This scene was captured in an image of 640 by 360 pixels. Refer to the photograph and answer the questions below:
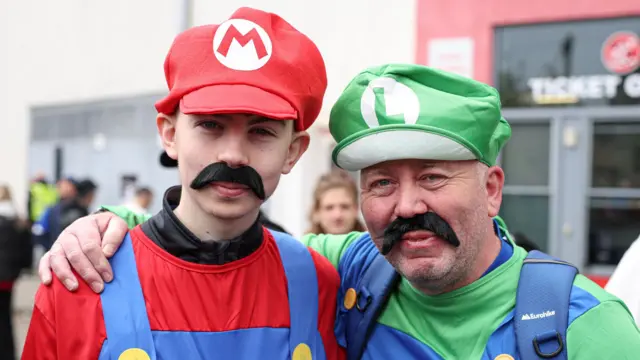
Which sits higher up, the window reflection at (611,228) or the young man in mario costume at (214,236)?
the young man in mario costume at (214,236)

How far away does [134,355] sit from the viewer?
69.4 inches

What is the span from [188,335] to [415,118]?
0.81m

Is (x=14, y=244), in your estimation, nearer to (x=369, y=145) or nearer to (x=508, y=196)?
(x=508, y=196)

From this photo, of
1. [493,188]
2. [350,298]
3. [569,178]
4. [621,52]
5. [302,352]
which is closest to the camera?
[302,352]

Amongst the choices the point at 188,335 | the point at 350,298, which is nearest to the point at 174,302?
the point at 188,335

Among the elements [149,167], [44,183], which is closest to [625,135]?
[149,167]

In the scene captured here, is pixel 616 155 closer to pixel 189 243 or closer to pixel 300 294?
pixel 300 294

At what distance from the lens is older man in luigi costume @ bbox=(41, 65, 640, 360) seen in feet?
6.12

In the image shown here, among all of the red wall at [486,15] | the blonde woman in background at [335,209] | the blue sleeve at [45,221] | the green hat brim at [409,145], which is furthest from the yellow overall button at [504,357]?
the blue sleeve at [45,221]

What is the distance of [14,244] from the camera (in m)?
5.82

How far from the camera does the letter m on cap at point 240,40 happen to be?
190cm

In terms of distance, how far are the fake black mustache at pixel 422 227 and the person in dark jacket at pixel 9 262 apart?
4580mm

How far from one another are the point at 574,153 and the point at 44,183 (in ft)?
25.0

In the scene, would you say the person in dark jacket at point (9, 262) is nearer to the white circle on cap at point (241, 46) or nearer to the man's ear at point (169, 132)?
the man's ear at point (169, 132)
